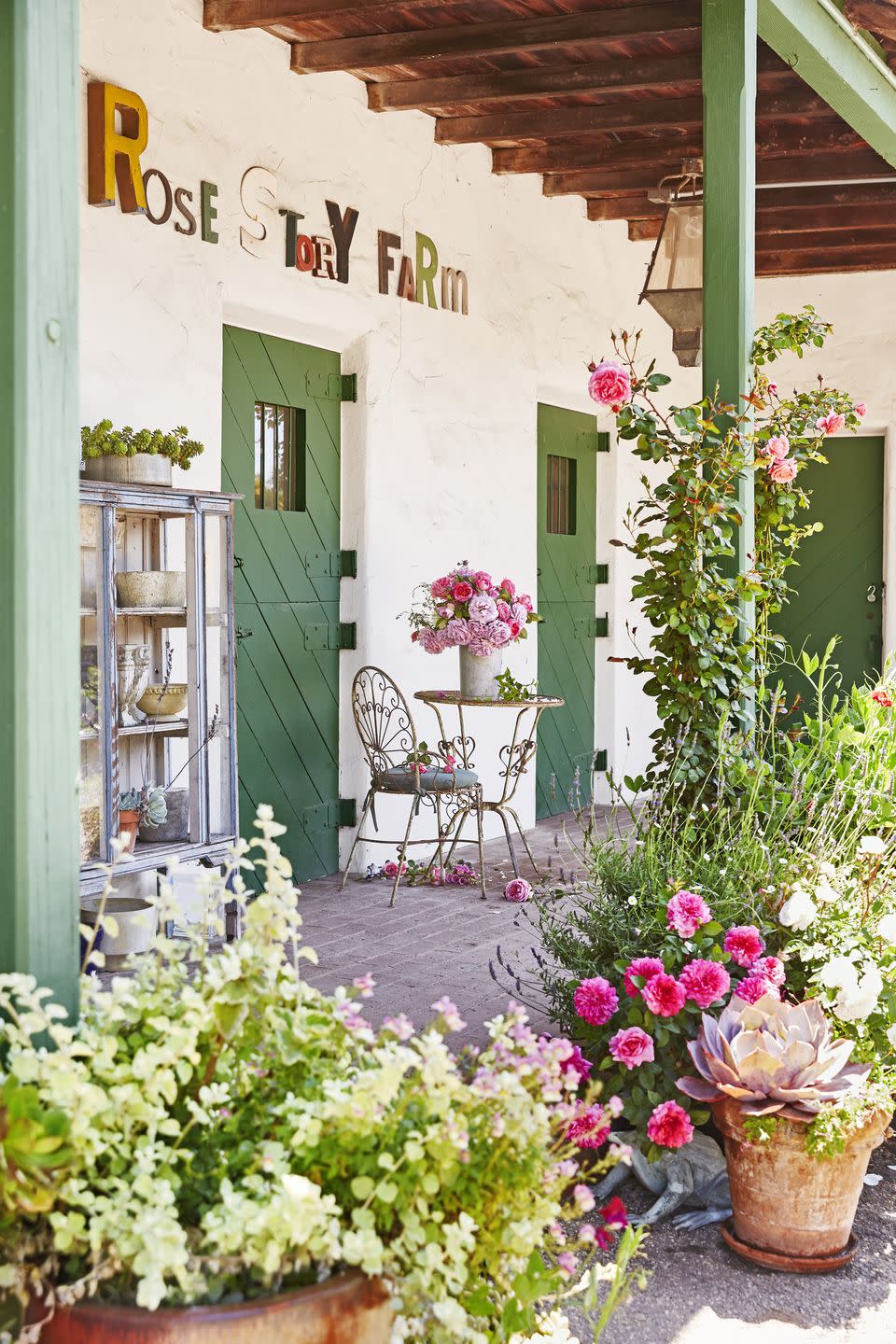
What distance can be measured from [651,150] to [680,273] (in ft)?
5.77

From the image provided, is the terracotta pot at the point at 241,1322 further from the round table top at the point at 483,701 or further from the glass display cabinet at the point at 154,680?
the round table top at the point at 483,701

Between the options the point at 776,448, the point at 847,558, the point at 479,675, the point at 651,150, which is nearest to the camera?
the point at 776,448

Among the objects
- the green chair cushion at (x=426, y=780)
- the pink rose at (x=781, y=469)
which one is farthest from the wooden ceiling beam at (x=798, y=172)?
the pink rose at (x=781, y=469)

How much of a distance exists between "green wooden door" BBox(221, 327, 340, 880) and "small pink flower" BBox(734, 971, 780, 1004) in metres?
2.98

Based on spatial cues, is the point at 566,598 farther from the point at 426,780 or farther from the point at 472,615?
the point at 426,780

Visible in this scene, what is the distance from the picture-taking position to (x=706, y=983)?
302 centimetres

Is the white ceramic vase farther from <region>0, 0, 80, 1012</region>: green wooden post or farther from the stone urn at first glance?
<region>0, 0, 80, 1012</region>: green wooden post

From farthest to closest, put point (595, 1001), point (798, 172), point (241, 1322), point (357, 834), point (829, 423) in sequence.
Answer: point (798, 172) < point (357, 834) < point (829, 423) < point (595, 1001) < point (241, 1322)

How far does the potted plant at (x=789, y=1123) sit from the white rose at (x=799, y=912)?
0.67ft

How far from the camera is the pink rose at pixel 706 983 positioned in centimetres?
301

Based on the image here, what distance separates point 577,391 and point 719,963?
18.5 ft

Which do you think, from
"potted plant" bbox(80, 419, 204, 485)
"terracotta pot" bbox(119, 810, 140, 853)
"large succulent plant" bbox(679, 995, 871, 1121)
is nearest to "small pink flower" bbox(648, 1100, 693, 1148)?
"large succulent plant" bbox(679, 995, 871, 1121)

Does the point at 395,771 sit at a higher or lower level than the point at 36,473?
lower

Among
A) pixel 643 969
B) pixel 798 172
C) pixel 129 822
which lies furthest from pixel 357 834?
pixel 798 172
